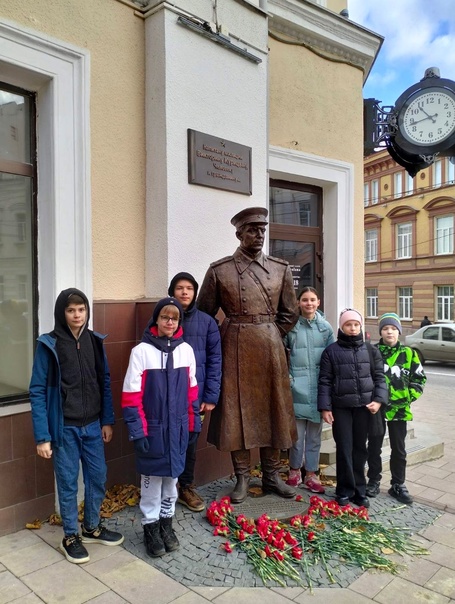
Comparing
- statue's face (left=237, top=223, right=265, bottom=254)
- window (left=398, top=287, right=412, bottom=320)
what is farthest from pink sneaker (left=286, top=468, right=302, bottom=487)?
window (left=398, top=287, right=412, bottom=320)

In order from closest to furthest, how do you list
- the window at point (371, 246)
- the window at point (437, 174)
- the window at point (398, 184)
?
1. the window at point (437, 174)
2. the window at point (398, 184)
3. the window at point (371, 246)

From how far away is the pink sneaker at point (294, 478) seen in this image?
4074 mm

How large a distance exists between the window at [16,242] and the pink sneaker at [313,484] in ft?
7.64

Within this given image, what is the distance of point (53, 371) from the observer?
9.93 feet

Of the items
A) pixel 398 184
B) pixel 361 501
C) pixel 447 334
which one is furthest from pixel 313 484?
pixel 398 184

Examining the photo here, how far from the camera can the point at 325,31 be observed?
559 centimetres

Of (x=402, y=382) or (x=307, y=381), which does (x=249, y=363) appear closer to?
(x=307, y=381)

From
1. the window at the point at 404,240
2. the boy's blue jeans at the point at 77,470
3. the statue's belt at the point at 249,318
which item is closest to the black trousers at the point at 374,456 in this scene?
the statue's belt at the point at 249,318

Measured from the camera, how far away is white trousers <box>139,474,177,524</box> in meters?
3.09

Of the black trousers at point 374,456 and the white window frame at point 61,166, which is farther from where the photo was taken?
the black trousers at point 374,456

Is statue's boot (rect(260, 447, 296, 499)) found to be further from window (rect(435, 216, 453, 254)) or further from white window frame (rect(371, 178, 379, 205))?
white window frame (rect(371, 178, 379, 205))

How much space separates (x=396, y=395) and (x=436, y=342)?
12.2 meters

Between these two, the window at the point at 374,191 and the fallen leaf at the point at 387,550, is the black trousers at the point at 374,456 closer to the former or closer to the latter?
the fallen leaf at the point at 387,550

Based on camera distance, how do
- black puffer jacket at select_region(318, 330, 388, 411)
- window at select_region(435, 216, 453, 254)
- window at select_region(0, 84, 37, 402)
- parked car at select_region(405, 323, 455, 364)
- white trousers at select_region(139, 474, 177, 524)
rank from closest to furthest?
white trousers at select_region(139, 474, 177, 524) < window at select_region(0, 84, 37, 402) < black puffer jacket at select_region(318, 330, 388, 411) < parked car at select_region(405, 323, 455, 364) < window at select_region(435, 216, 453, 254)
